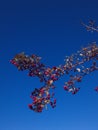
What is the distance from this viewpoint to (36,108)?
1805 centimetres

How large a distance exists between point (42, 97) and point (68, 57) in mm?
3555

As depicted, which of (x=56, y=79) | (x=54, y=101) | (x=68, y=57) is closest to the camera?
(x=54, y=101)

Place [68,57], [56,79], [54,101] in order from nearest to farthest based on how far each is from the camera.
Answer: [54,101], [56,79], [68,57]

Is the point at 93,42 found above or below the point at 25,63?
above

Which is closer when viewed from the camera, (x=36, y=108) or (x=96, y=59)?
(x=36, y=108)

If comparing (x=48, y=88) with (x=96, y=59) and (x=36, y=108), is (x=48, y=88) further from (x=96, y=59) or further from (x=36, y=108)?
(x=96, y=59)

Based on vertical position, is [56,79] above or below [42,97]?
above

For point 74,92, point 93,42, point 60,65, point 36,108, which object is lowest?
point 36,108

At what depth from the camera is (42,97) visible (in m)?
18.4

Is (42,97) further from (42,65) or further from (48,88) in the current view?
(42,65)

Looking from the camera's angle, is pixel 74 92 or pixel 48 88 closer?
pixel 48 88

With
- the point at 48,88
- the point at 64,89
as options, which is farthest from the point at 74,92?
the point at 48,88

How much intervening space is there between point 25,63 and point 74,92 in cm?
291

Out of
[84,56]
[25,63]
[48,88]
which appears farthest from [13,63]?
[84,56]
